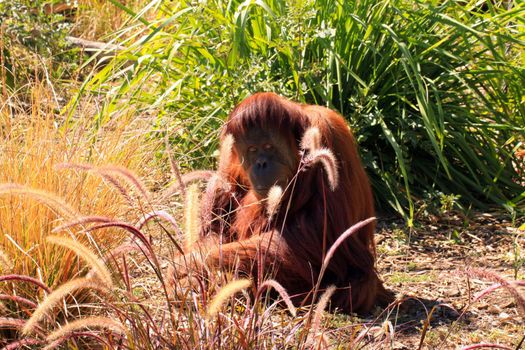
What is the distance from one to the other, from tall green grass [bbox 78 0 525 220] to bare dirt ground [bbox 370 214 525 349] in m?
0.21

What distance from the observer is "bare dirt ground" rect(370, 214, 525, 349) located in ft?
11.7

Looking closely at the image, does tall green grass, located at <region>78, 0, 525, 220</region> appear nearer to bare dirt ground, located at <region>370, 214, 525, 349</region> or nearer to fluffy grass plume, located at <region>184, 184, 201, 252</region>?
bare dirt ground, located at <region>370, 214, 525, 349</region>

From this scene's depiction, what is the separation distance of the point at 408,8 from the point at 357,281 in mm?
2099

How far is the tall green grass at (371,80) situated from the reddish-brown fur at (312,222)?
919 millimetres

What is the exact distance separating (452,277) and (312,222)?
881 millimetres

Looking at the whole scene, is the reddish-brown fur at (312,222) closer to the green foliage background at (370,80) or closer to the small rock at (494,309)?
the small rock at (494,309)

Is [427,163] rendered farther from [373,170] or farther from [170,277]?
[170,277]

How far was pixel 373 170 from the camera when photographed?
16.8ft

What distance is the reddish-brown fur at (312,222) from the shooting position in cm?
373

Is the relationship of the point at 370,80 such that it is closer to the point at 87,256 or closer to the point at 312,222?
the point at 312,222

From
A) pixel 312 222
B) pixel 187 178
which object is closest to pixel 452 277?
pixel 312 222

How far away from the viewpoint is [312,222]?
3789 millimetres

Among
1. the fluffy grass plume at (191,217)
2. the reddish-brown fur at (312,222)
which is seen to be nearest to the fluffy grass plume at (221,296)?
the fluffy grass plume at (191,217)

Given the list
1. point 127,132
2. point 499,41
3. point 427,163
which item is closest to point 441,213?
point 427,163
